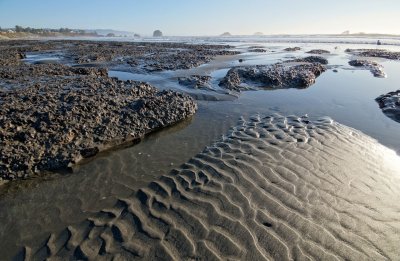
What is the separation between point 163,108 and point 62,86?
3.83m

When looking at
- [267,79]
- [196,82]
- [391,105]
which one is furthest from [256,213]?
[267,79]

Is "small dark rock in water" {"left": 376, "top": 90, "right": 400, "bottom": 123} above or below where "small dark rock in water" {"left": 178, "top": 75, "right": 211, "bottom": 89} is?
below

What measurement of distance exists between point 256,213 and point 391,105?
25.3 feet

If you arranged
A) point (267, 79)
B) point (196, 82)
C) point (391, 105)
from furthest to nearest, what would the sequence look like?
point (267, 79)
point (196, 82)
point (391, 105)

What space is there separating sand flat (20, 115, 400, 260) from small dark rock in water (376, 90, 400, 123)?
3437 mm

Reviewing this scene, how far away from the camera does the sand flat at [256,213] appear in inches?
136

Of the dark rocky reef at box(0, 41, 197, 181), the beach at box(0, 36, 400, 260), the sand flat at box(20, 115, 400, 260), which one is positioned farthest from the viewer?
the dark rocky reef at box(0, 41, 197, 181)

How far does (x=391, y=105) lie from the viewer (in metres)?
9.29

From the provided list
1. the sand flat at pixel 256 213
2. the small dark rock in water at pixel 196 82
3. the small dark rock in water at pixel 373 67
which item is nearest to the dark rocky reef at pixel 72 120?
the sand flat at pixel 256 213

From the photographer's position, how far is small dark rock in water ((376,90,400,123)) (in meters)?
8.60

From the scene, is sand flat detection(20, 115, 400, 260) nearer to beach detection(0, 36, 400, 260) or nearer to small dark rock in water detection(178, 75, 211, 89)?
beach detection(0, 36, 400, 260)

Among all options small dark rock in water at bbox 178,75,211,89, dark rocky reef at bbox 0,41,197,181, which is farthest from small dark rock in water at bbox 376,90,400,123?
Result: small dark rock in water at bbox 178,75,211,89

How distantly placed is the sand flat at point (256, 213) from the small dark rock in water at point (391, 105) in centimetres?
344

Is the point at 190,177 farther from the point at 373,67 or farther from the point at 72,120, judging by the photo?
the point at 373,67
